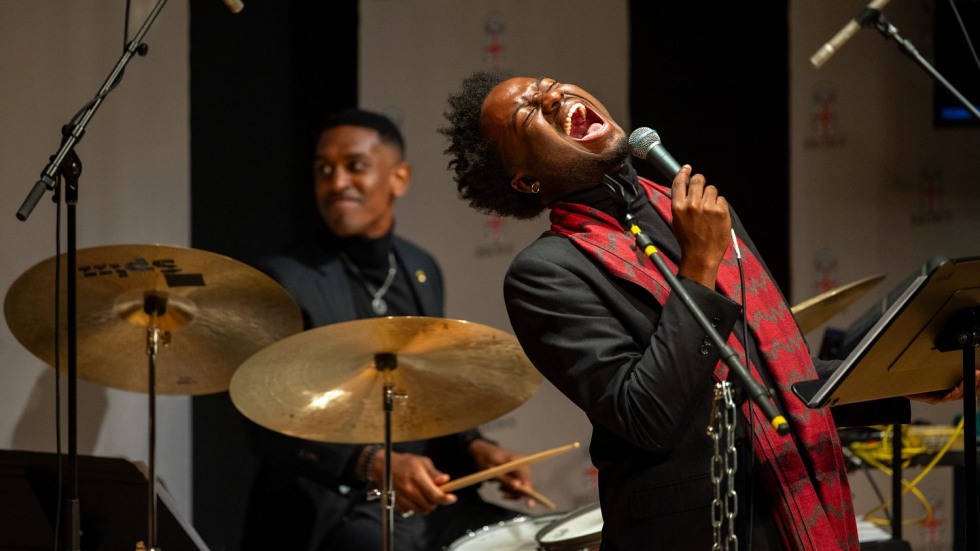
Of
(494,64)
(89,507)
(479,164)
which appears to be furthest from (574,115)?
(494,64)

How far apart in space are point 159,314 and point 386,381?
0.68 meters

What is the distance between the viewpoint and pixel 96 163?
3.79m

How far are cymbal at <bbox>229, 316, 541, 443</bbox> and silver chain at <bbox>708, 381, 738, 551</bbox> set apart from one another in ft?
3.24

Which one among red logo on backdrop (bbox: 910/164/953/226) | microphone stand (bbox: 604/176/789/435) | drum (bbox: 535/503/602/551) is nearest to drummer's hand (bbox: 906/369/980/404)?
microphone stand (bbox: 604/176/789/435)

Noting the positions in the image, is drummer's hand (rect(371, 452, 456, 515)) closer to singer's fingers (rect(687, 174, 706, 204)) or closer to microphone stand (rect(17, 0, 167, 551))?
microphone stand (rect(17, 0, 167, 551))

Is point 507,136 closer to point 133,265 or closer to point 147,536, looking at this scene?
A: point 133,265

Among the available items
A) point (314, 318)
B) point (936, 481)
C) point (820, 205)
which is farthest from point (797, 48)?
point (314, 318)

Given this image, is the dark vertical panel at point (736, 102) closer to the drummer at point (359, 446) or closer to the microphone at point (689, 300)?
the drummer at point (359, 446)

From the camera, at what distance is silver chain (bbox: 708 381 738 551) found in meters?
1.84

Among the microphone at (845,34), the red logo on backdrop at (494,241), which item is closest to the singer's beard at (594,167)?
the microphone at (845,34)

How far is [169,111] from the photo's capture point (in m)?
4.10

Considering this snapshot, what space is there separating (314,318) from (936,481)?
2.65 meters

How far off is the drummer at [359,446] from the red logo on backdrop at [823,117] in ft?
5.45

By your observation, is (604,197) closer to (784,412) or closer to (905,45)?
(784,412)
